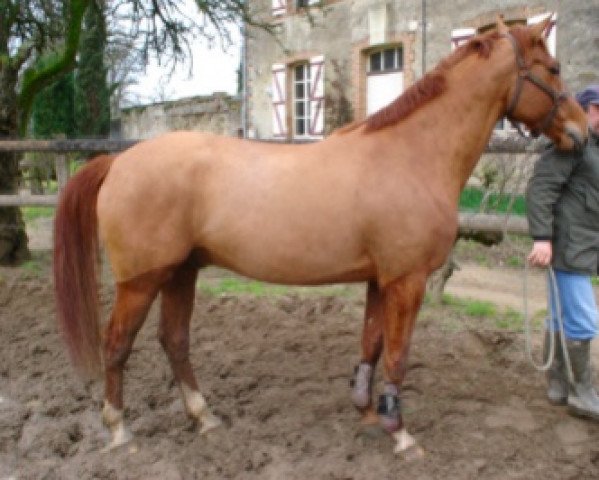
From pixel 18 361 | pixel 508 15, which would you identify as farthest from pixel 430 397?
pixel 508 15

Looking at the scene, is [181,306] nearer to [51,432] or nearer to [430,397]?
[51,432]

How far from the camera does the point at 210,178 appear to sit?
3.06 meters

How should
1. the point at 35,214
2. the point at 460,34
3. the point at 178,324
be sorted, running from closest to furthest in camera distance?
1. the point at 178,324
2. the point at 35,214
3. the point at 460,34

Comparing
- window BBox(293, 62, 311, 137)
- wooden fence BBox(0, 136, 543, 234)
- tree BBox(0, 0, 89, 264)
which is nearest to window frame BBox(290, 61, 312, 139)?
window BBox(293, 62, 311, 137)

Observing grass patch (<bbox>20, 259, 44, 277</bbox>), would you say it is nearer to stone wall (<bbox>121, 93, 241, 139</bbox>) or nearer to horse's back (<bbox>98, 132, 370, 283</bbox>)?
horse's back (<bbox>98, 132, 370, 283</bbox>)

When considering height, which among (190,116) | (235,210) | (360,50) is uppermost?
(360,50)

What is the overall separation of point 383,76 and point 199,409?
39.5 ft

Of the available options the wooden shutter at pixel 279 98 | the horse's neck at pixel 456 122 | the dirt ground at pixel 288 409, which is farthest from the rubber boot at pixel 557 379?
the wooden shutter at pixel 279 98

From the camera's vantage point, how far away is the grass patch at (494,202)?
16.7 ft

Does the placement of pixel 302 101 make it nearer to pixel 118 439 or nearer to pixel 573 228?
pixel 573 228

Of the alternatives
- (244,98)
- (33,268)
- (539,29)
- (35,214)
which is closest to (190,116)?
(244,98)

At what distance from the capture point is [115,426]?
126 inches

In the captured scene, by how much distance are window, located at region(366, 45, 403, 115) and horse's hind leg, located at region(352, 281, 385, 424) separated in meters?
11.1

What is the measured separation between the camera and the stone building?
10.9m
